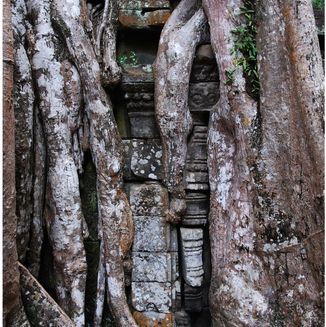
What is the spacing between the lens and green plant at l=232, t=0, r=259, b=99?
83.1 inches

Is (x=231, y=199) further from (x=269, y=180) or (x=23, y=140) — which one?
(x=23, y=140)

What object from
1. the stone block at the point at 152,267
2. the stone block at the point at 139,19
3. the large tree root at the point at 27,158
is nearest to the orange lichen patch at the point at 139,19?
the stone block at the point at 139,19

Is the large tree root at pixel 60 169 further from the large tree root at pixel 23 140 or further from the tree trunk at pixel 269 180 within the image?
the tree trunk at pixel 269 180

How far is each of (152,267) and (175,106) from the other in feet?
2.69

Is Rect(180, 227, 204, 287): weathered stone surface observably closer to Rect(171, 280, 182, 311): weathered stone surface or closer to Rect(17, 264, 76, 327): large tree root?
Rect(171, 280, 182, 311): weathered stone surface

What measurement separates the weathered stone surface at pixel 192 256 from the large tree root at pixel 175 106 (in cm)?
11

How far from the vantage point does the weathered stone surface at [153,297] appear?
2.17 m

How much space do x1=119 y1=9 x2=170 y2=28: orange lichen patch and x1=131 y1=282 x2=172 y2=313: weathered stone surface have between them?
1.36 meters

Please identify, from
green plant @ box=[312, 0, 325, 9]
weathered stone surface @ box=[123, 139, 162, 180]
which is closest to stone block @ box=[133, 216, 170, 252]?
weathered stone surface @ box=[123, 139, 162, 180]

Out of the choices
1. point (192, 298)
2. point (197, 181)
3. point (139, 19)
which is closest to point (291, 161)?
point (197, 181)

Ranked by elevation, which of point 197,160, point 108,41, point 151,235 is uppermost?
point 108,41

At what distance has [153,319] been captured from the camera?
216cm

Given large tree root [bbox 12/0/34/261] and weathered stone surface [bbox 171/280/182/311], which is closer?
large tree root [bbox 12/0/34/261]

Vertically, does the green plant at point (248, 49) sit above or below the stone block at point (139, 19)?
below
